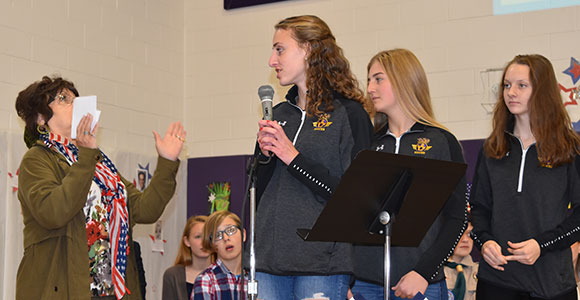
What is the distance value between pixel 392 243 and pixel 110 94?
169 inches

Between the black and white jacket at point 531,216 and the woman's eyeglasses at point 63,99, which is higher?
the woman's eyeglasses at point 63,99

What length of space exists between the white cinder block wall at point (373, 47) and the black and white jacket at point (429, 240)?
10.3 ft

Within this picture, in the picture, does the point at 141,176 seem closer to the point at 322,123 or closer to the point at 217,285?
the point at 217,285

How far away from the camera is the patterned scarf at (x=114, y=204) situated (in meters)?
3.17

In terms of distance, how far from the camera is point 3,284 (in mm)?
5176

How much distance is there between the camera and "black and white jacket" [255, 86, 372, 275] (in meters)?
2.48

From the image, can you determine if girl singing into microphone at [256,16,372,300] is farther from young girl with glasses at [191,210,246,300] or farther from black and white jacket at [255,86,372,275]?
young girl with glasses at [191,210,246,300]

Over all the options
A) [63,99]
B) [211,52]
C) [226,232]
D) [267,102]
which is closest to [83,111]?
[63,99]

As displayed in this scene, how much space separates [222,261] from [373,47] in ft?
8.13

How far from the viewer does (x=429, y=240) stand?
2881 mm

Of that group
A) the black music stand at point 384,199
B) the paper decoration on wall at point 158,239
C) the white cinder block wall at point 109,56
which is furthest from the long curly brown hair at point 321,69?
the paper decoration on wall at point 158,239

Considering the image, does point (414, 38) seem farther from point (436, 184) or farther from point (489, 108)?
point (436, 184)

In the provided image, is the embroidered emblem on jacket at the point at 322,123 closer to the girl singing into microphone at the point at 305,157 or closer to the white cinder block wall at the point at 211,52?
the girl singing into microphone at the point at 305,157

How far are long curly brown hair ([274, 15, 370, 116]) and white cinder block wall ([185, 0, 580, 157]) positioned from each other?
3.46 metres
